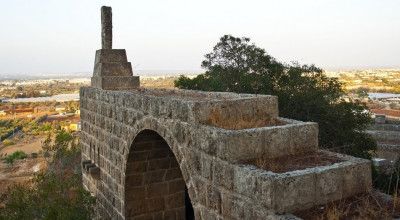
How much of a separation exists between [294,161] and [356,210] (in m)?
0.83

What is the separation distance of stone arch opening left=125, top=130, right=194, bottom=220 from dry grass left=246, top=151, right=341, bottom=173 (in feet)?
11.5

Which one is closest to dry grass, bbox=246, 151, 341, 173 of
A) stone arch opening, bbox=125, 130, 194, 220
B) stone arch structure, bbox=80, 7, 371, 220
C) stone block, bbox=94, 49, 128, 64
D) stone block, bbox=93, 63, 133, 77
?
stone arch structure, bbox=80, 7, 371, 220

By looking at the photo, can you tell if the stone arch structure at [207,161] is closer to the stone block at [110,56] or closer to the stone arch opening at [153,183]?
the stone arch opening at [153,183]

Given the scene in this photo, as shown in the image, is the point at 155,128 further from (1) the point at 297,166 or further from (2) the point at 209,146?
(1) the point at 297,166

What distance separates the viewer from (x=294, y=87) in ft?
63.4

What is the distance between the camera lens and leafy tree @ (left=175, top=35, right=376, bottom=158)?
712 inches

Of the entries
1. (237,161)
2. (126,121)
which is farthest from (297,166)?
(126,121)

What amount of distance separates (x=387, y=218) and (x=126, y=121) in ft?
16.7

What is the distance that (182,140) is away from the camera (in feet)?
16.8

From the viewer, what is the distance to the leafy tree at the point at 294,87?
18094 millimetres

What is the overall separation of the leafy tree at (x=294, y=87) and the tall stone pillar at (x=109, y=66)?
8.79 metres

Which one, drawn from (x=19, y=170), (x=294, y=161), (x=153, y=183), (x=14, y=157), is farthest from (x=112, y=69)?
(x=14, y=157)

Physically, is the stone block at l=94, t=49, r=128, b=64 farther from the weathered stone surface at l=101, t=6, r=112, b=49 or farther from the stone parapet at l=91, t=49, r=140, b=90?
the weathered stone surface at l=101, t=6, r=112, b=49

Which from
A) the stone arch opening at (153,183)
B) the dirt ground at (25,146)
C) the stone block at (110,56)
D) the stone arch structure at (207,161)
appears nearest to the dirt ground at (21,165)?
the dirt ground at (25,146)
